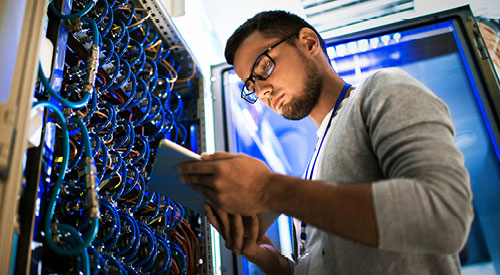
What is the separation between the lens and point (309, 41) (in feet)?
3.89

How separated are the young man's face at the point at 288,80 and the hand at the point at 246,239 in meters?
0.47

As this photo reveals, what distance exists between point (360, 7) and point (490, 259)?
1.35 metres

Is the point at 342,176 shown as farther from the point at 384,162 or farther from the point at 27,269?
the point at 27,269

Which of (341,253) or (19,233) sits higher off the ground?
(19,233)

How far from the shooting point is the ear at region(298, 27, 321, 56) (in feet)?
3.81

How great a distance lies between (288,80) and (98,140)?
651mm

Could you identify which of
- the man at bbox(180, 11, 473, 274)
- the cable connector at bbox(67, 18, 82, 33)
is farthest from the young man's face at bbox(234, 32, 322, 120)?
the cable connector at bbox(67, 18, 82, 33)

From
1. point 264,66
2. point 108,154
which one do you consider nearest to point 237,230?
point 108,154

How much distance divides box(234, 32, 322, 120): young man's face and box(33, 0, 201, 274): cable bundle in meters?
0.46

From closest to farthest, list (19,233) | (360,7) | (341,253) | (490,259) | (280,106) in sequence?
(19,233) < (341,253) < (280,106) < (490,259) < (360,7)

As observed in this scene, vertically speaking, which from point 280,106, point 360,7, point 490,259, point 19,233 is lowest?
point 490,259

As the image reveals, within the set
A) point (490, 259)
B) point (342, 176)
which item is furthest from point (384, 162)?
point (490, 259)

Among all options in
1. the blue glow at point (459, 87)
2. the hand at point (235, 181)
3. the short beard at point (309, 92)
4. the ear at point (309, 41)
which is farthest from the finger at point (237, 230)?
the blue glow at point (459, 87)

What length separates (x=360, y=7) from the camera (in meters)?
1.67
